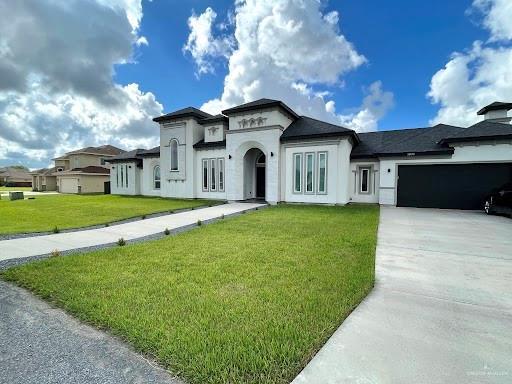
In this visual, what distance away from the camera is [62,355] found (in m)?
2.33

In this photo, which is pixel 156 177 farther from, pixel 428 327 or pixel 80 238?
pixel 428 327

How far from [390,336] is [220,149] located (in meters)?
17.4

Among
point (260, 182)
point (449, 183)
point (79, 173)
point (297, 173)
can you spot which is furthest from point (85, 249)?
point (79, 173)

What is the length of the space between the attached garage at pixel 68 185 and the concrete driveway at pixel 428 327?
3850 centimetres

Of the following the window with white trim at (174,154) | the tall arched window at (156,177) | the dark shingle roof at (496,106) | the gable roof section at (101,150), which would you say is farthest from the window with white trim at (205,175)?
the gable roof section at (101,150)

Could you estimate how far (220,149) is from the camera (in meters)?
18.8

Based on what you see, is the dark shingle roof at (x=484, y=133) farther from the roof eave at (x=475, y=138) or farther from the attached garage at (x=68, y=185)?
the attached garage at (x=68, y=185)

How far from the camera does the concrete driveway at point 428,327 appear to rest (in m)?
2.08

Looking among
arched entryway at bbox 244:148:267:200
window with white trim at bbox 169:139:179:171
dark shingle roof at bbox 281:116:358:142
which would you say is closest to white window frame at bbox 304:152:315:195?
dark shingle roof at bbox 281:116:358:142

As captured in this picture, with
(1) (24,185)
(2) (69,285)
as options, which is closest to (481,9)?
(2) (69,285)

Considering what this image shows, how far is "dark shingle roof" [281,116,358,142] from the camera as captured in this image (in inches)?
579

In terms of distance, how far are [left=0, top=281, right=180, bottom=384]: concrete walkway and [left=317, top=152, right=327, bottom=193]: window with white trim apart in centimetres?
1403

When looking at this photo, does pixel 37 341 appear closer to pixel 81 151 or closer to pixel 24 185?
pixel 81 151

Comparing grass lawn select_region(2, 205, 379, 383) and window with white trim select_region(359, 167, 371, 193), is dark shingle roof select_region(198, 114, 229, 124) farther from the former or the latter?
grass lawn select_region(2, 205, 379, 383)
